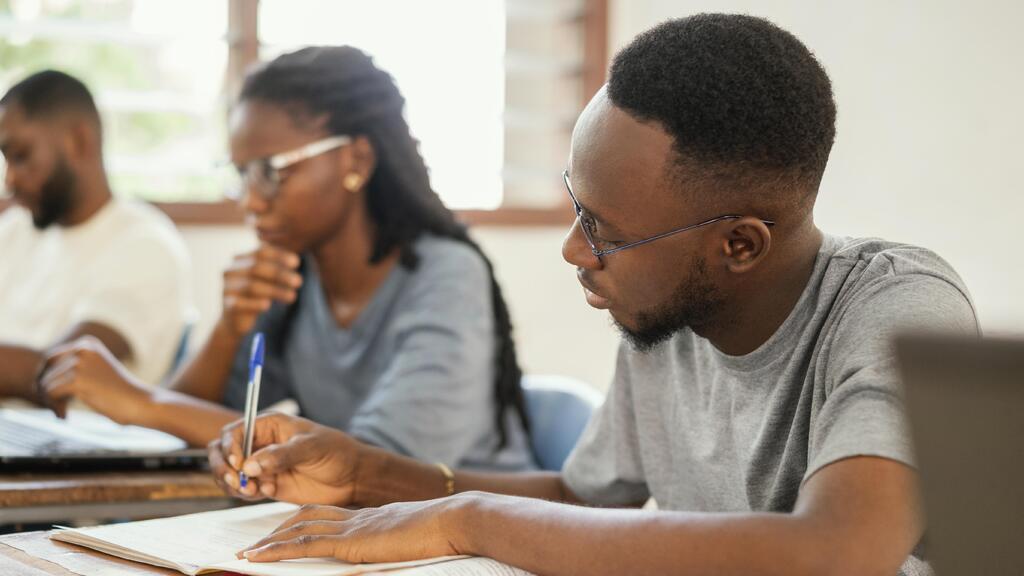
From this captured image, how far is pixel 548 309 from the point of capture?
13.8 feet

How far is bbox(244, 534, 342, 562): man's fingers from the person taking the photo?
1.05 m

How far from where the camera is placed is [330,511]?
1.14 metres

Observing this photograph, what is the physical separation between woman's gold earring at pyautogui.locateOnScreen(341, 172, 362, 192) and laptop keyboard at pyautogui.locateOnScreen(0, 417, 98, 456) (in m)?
0.70

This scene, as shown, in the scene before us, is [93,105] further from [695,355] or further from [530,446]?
[695,355]

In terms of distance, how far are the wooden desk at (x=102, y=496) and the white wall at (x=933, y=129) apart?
187 centimetres

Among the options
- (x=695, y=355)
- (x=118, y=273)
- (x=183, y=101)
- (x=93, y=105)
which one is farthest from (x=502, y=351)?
(x=183, y=101)

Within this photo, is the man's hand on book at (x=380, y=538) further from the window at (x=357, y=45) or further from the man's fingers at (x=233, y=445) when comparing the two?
the window at (x=357, y=45)

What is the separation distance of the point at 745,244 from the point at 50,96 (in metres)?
2.37

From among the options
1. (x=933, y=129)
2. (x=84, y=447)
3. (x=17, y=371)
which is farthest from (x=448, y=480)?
(x=933, y=129)

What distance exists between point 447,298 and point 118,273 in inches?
44.4

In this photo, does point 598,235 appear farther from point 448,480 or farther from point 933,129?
point 933,129

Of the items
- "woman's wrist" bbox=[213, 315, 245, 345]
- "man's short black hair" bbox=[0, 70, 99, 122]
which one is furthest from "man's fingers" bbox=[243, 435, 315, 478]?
"man's short black hair" bbox=[0, 70, 99, 122]

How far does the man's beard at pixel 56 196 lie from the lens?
2.93m

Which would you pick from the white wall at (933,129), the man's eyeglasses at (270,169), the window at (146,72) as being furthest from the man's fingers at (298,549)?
the window at (146,72)
